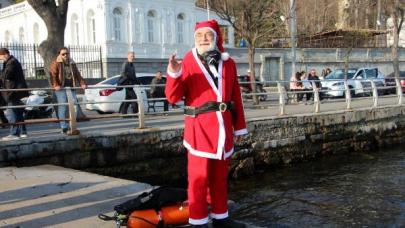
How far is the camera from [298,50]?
1624 inches

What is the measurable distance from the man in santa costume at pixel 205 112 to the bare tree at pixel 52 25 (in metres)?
10.5

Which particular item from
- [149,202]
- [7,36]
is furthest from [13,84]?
[7,36]

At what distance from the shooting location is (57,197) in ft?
21.4

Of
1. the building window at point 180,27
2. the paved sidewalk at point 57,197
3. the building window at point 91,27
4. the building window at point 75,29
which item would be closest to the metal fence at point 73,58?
the building window at point 91,27

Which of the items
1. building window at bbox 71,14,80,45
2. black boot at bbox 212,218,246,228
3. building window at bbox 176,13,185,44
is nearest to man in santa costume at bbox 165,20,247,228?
black boot at bbox 212,218,246,228

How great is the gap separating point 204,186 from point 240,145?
287 inches

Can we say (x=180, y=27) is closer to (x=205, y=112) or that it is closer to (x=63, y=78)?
(x=63, y=78)

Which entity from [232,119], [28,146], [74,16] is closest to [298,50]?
[74,16]

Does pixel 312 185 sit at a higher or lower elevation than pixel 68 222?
lower

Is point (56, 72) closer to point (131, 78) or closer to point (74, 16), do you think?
point (131, 78)

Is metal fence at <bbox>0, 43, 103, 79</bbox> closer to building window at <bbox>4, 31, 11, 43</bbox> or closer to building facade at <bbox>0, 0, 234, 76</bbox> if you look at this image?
building facade at <bbox>0, 0, 234, 76</bbox>

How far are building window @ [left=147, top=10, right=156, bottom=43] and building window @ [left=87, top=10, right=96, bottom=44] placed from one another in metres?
3.81

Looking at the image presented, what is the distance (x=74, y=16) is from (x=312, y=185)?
28992mm

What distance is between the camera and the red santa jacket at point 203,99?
4.86m
